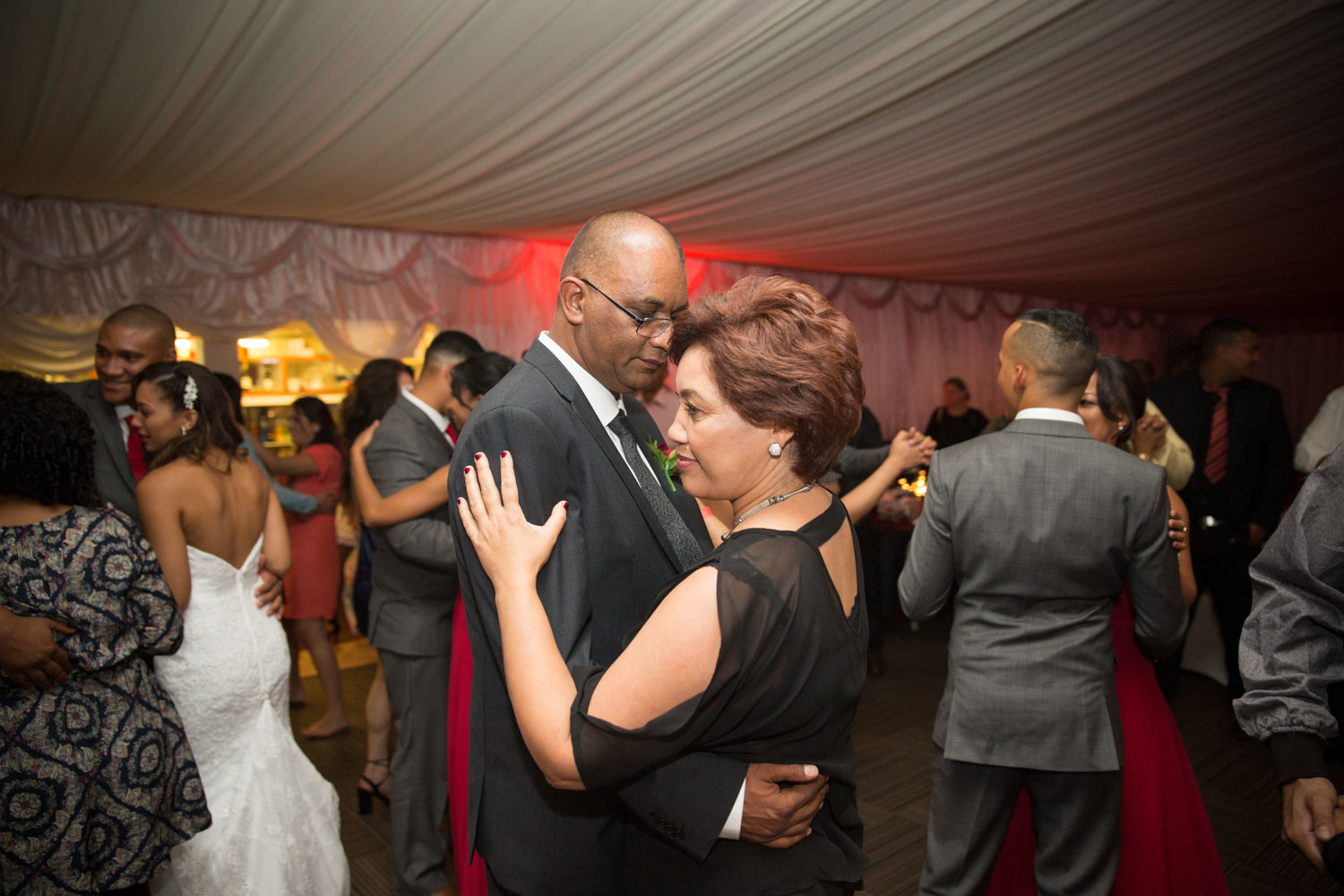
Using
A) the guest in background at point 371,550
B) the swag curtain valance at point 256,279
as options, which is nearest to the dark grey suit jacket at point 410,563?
the guest in background at point 371,550

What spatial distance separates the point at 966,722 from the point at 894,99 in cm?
252

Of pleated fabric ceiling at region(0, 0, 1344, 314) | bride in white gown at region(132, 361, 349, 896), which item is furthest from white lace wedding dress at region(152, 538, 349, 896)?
pleated fabric ceiling at region(0, 0, 1344, 314)

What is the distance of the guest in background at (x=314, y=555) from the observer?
156 inches

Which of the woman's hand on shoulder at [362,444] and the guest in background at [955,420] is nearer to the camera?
the woman's hand on shoulder at [362,444]

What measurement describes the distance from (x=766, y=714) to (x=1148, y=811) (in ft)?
4.96

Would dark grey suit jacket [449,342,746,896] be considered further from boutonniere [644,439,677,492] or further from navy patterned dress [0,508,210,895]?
navy patterned dress [0,508,210,895]

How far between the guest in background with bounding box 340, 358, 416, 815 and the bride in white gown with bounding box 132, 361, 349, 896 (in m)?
0.65

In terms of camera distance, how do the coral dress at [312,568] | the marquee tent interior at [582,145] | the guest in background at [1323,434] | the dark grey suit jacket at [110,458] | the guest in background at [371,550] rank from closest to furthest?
the dark grey suit jacket at [110,458]
the marquee tent interior at [582,145]
the guest in background at [371,550]
the guest in background at [1323,434]
the coral dress at [312,568]

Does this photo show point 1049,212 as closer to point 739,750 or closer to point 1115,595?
point 1115,595

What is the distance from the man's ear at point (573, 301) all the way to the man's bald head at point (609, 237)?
0.06 feet

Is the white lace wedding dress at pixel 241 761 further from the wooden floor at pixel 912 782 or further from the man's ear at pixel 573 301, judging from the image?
the man's ear at pixel 573 301

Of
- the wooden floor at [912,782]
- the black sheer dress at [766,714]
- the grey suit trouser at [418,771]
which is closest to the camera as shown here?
the black sheer dress at [766,714]

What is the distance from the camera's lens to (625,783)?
1090mm

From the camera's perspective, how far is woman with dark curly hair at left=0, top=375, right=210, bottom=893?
1705 mm
